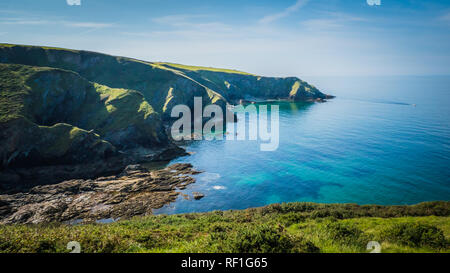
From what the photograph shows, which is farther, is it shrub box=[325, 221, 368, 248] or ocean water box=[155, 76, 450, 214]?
ocean water box=[155, 76, 450, 214]

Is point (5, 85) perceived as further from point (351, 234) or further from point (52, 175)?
point (351, 234)

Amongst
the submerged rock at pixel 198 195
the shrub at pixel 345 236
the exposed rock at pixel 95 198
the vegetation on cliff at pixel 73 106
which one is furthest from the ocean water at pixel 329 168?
the shrub at pixel 345 236

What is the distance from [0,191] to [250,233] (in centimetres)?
5743

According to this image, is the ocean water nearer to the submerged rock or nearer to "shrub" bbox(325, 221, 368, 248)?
the submerged rock

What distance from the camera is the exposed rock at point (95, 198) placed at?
1549 inches

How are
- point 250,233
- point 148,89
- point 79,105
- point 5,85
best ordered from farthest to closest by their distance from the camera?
point 148,89 < point 79,105 < point 5,85 < point 250,233

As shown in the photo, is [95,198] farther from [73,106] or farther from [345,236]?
[73,106]

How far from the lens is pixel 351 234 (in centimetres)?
1620

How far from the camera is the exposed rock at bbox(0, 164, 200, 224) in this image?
39344mm

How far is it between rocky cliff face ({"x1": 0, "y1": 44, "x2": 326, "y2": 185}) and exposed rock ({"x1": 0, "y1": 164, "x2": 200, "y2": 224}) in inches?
453

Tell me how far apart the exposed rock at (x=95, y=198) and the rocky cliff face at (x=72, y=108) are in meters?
11.5

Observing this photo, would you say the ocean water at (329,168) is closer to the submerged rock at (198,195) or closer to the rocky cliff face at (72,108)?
the submerged rock at (198,195)

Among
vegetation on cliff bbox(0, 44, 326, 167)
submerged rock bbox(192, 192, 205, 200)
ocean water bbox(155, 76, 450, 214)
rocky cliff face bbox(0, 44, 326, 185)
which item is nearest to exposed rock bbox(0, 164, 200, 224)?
submerged rock bbox(192, 192, 205, 200)

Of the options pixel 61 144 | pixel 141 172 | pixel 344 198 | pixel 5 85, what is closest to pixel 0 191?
pixel 61 144
